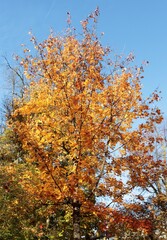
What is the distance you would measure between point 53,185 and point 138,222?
3.40 metres

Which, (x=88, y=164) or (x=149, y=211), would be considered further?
(x=149, y=211)

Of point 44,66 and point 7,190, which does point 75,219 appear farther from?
point 44,66

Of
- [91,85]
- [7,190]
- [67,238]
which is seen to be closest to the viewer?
[91,85]

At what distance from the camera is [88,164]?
11.3m

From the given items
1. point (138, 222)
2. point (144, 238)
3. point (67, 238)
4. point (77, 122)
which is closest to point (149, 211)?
point (144, 238)

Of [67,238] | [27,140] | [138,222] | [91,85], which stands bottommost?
[138,222]

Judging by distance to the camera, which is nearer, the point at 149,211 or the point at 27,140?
the point at 27,140

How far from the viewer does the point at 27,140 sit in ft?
36.5

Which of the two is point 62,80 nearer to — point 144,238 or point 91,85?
point 91,85

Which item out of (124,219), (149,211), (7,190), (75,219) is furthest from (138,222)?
(149,211)

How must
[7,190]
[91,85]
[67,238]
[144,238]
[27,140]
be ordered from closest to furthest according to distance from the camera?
[27,140], [91,85], [7,190], [67,238], [144,238]

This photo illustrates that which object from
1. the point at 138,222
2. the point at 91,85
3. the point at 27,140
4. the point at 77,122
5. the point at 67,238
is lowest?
the point at 138,222

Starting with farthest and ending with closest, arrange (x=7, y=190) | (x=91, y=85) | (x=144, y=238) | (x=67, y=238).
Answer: (x=144, y=238)
(x=67, y=238)
(x=7, y=190)
(x=91, y=85)

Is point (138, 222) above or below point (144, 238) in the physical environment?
below
